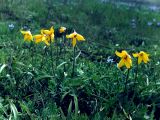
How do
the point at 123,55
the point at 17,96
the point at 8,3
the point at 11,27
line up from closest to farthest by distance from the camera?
the point at 123,55, the point at 17,96, the point at 11,27, the point at 8,3

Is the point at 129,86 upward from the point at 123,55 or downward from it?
downward

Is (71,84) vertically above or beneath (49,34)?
beneath

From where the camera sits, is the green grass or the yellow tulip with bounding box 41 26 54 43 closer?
the green grass

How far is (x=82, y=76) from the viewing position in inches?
162

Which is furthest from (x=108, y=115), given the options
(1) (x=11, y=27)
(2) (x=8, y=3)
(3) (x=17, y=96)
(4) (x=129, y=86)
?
(2) (x=8, y=3)

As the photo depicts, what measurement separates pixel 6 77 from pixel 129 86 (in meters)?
1.13

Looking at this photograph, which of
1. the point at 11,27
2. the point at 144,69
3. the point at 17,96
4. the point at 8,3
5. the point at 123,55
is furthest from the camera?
the point at 8,3

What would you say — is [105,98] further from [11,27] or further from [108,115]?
[11,27]

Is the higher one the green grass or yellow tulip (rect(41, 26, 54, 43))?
yellow tulip (rect(41, 26, 54, 43))

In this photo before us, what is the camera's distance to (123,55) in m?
3.62

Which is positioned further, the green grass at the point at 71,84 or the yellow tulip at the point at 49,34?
the yellow tulip at the point at 49,34

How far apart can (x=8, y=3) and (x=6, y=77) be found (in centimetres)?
306

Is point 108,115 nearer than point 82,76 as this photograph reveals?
Yes

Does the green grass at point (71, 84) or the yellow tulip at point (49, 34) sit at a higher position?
the yellow tulip at point (49, 34)
